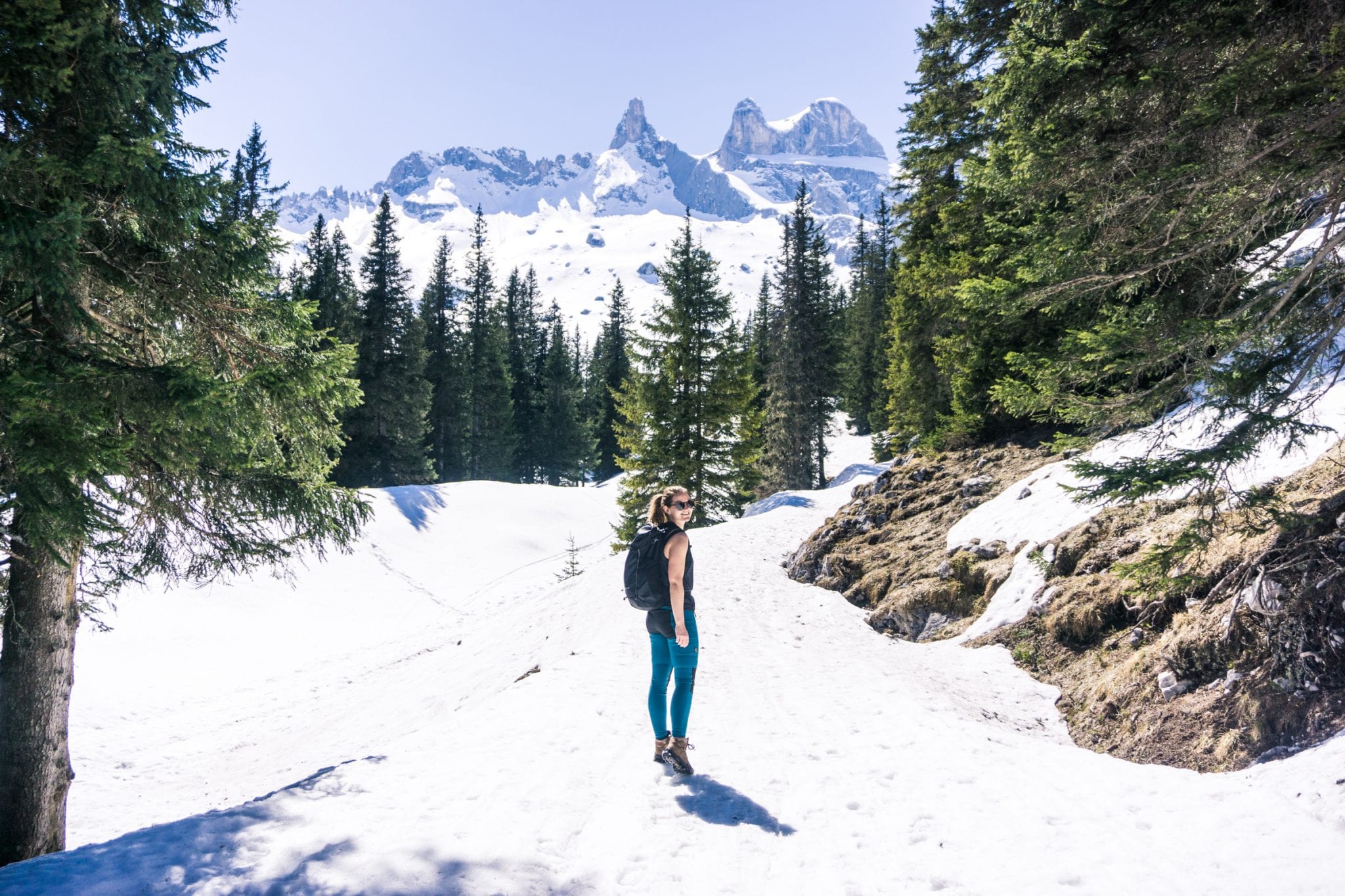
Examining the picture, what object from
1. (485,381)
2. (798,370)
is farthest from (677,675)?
(485,381)

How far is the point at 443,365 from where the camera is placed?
38.8 metres

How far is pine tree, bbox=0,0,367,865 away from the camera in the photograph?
4266 mm

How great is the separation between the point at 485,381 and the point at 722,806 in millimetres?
39775

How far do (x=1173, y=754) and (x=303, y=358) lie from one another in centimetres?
761

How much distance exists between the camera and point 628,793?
4707 mm

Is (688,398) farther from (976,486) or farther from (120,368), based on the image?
(120,368)

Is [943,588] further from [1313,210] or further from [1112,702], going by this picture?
[1313,210]

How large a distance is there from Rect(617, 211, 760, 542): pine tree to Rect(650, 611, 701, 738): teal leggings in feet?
52.1

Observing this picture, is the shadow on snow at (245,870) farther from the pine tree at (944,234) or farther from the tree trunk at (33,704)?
the pine tree at (944,234)

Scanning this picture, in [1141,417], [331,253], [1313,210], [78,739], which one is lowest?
[78,739]

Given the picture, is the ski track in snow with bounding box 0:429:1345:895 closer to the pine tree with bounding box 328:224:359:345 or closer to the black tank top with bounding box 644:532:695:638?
the black tank top with bounding box 644:532:695:638

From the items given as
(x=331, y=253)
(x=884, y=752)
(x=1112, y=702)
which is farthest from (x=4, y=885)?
(x=331, y=253)

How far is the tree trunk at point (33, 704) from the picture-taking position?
17.0 ft

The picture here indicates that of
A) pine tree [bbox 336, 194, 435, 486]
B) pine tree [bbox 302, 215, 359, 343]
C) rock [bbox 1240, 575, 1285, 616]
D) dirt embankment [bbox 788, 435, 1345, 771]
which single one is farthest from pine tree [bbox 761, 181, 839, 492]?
rock [bbox 1240, 575, 1285, 616]
